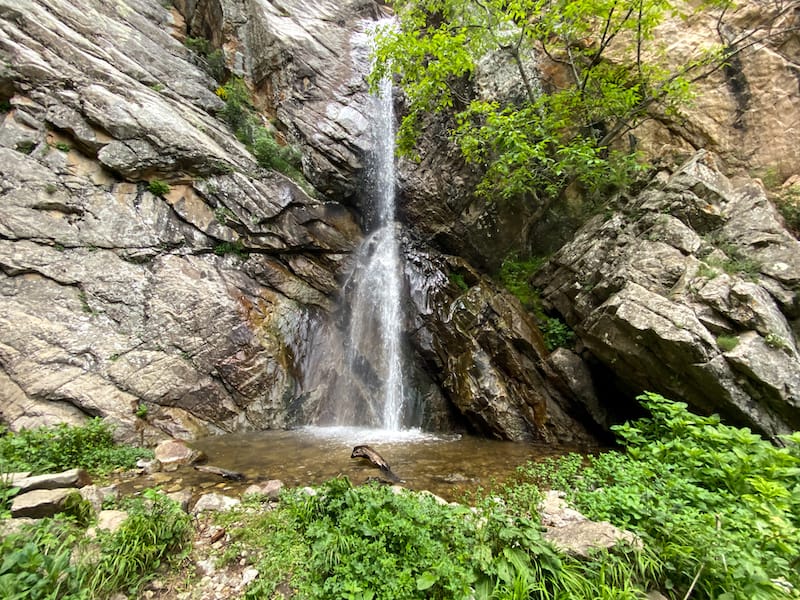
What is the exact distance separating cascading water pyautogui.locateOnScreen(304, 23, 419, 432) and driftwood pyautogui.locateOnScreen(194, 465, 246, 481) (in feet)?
13.8

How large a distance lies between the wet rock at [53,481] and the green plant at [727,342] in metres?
9.07

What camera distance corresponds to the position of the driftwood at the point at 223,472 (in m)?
4.85

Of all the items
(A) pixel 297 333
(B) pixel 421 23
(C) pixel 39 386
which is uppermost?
(B) pixel 421 23

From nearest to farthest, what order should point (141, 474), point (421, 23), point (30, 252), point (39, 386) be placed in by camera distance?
point (141, 474), point (39, 386), point (30, 252), point (421, 23)

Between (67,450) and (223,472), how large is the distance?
2.17 metres

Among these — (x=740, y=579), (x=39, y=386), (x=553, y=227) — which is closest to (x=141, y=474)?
(x=39, y=386)

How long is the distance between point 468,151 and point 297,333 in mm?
6910

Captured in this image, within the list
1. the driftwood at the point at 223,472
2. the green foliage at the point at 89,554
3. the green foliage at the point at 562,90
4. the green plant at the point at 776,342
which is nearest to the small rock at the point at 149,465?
the driftwood at the point at 223,472

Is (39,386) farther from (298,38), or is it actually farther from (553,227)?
(298,38)

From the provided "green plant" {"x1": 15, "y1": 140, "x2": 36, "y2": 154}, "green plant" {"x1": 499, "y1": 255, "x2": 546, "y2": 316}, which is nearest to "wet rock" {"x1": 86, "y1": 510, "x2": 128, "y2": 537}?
"green plant" {"x1": 499, "y1": 255, "x2": 546, "y2": 316}

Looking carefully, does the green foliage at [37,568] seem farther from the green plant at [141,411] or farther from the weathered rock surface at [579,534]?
the green plant at [141,411]

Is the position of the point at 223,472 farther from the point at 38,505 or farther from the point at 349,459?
the point at 38,505

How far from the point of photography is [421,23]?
26.5 feet

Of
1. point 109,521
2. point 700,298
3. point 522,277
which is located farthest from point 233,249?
point 700,298
